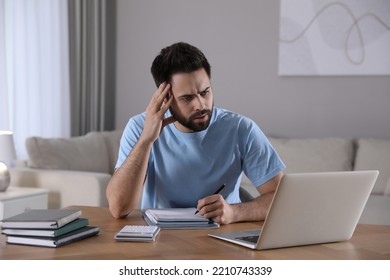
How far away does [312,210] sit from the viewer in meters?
1.43

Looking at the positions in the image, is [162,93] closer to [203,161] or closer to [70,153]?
[203,161]

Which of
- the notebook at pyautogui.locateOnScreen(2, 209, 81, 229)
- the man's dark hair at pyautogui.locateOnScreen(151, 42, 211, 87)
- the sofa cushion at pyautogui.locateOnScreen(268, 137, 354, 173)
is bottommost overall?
the sofa cushion at pyautogui.locateOnScreen(268, 137, 354, 173)

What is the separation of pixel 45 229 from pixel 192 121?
0.73m

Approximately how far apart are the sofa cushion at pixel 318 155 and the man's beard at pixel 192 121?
215 cm

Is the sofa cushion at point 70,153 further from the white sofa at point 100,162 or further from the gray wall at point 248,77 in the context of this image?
the gray wall at point 248,77

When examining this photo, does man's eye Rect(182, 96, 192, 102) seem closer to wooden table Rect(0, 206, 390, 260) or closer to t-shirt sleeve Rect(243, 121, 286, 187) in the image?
t-shirt sleeve Rect(243, 121, 286, 187)

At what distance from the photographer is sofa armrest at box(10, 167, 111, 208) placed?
11.9ft

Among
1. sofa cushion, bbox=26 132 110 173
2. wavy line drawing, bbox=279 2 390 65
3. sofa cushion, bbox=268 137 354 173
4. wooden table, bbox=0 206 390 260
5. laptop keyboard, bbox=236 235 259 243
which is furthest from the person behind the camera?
wavy line drawing, bbox=279 2 390 65

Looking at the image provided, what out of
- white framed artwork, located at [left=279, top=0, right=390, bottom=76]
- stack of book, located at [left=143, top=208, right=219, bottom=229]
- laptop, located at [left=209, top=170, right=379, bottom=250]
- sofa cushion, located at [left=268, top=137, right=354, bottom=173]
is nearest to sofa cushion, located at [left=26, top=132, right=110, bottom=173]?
sofa cushion, located at [left=268, top=137, right=354, bottom=173]

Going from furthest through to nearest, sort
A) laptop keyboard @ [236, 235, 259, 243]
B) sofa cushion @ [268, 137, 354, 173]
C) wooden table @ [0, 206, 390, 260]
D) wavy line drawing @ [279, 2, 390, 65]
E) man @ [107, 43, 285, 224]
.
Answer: wavy line drawing @ [279, 2, 390, 65], sofa cushion @ [268, 137, 354, 173], man @ [107, 43, 285, 224], laptop keyboard @ [236, 235, 259, 243], wooden table @ [0, 206, 390, 260]

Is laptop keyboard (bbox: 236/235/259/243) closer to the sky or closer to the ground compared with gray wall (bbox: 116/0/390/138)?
closer to the ground

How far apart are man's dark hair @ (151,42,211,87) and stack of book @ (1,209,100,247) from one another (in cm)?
68

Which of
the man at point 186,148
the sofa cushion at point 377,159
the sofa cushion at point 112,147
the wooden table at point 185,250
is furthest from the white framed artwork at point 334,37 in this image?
the wooden table at point 185,250

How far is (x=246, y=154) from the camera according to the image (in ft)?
6.90
